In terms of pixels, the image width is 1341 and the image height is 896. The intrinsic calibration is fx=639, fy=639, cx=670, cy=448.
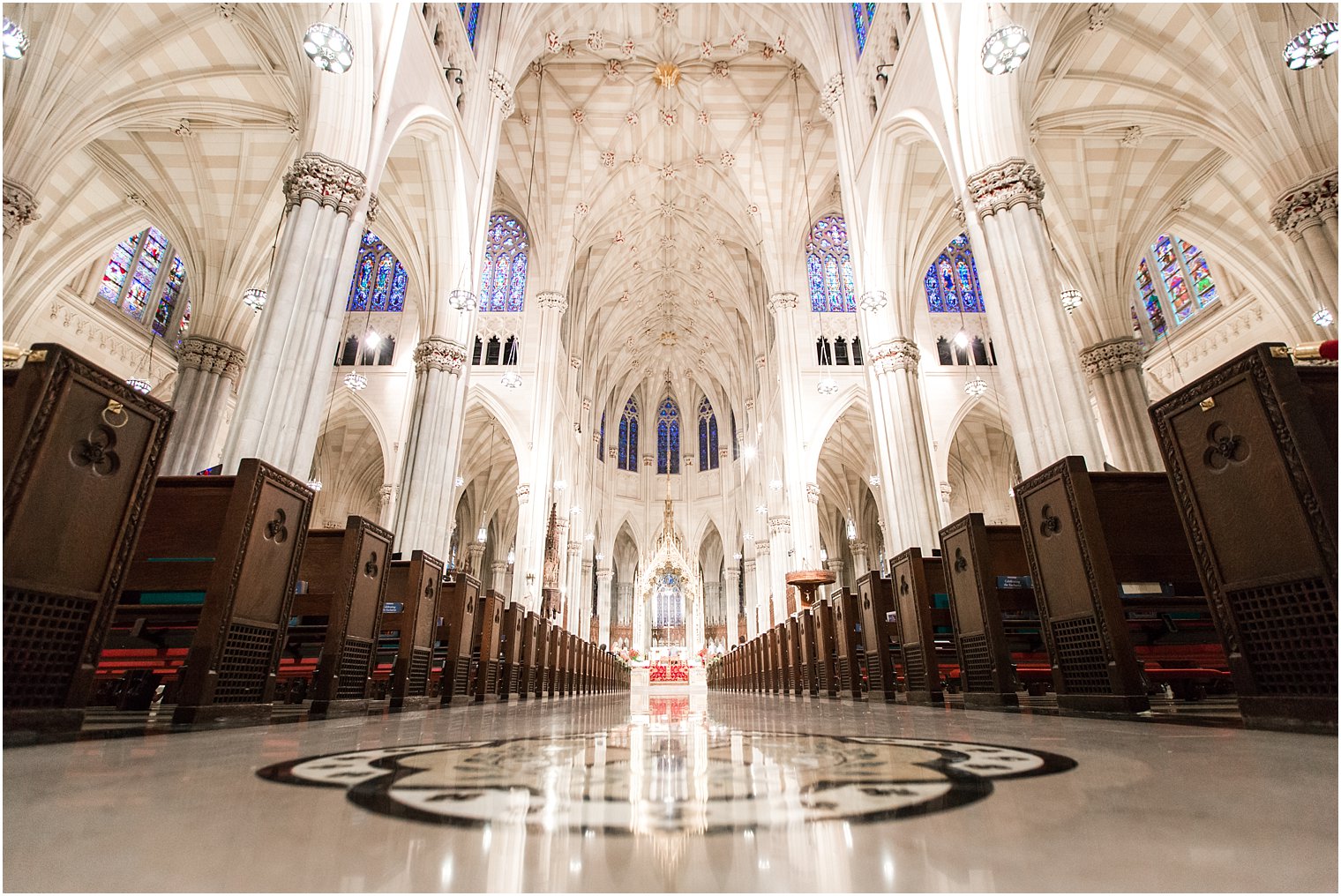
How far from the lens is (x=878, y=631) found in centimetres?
750

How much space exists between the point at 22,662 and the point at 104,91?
12.6 m

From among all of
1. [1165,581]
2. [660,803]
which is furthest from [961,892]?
[1165,581]

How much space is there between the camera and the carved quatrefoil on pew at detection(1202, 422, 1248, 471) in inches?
112

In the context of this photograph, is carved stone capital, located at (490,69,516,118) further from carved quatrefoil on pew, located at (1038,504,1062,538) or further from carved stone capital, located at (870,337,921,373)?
carved quatrefoil on pew, located at (1038,504,1062,538)

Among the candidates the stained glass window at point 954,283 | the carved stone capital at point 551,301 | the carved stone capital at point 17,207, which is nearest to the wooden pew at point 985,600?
the carved stone capital at point 17,207

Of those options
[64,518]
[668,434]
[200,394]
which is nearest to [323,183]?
[64,518]

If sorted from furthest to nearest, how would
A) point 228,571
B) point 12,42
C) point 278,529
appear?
point 12,42, point 278,529, point 228,571

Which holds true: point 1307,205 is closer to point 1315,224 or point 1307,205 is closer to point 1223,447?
point 1315,224

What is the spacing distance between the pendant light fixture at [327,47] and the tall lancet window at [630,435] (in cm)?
2840

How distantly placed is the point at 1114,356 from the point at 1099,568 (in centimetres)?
1360

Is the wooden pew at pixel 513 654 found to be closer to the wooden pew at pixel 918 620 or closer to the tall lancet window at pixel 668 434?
the wooden pew at pixel 918 620

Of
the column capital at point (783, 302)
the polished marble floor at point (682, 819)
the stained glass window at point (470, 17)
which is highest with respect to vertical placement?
the stained glass window at point (470, 17)

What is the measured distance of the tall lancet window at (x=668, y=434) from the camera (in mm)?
35250

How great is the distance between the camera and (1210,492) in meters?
3.02
